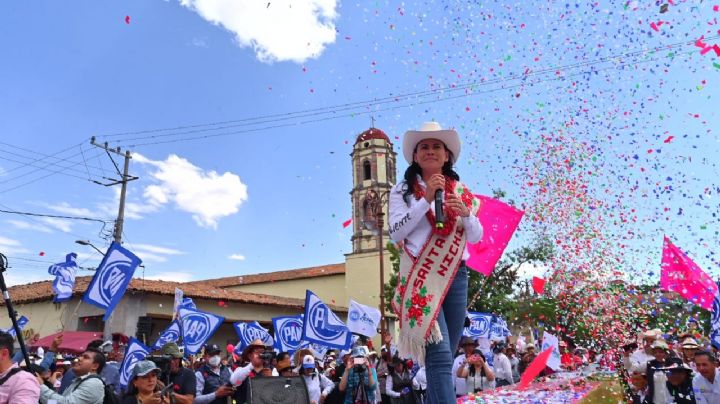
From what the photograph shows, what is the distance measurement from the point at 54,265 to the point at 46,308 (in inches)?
631

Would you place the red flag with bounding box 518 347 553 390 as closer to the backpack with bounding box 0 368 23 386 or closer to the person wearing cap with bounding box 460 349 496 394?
the person wearing cap with bounding box 460 349 496 394

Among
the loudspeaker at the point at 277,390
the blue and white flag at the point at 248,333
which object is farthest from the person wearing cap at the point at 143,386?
the blue and white flag at the point at 248,333

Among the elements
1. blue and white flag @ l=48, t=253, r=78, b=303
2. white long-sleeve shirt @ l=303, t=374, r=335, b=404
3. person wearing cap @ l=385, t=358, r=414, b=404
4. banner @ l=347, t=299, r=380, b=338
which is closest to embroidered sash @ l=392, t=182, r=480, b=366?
white long-sleeve shirt @ l=303, t=374, r=335, b=404

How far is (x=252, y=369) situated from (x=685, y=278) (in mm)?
7452

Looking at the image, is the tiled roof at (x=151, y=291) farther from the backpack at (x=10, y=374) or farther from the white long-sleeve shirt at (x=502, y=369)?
the backpack at (x=10, y=374)

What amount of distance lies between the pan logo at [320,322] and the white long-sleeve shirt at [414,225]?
1020 centimetres

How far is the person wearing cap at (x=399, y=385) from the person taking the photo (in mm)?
10562

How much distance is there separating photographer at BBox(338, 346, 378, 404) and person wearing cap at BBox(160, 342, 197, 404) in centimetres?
286

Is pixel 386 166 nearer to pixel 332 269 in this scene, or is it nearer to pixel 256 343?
pixel 332 269

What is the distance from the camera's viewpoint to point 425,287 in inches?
113

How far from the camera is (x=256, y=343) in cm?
866

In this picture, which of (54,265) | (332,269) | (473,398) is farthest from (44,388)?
(332,269)

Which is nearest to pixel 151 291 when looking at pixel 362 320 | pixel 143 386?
pixel 362 320

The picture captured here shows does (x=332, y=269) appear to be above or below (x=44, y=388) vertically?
above
